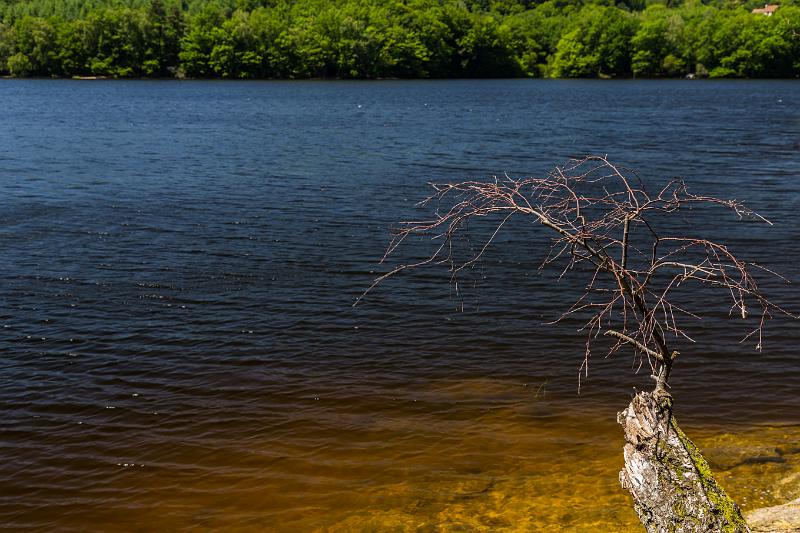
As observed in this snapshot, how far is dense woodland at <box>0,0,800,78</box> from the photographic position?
15250 centimetres

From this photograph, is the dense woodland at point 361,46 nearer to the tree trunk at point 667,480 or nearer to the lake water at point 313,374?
the lake water at point 313,374

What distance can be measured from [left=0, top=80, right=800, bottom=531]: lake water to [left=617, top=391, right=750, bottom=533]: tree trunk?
4030 millimetres

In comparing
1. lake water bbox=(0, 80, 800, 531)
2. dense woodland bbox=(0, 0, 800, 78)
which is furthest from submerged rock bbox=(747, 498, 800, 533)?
dense woodland bbox=(0, 0, 800, 78)

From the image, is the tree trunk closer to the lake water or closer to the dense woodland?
the lake water

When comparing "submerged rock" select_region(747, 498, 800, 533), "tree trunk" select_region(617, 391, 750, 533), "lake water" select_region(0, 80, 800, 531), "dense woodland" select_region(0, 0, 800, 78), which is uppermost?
"dense woodland" select_region(0, 0, 800, 78)

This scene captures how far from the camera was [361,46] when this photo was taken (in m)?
153

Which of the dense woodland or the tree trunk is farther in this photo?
the dense woodland

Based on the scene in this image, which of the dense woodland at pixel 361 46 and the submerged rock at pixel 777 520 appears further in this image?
the dense woodland at pixel 361 46

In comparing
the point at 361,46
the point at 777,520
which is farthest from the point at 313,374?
the point at 361,46

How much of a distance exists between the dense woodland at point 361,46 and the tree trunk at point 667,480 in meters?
152

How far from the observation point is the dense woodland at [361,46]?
15250cm

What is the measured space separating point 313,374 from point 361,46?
143423 mm

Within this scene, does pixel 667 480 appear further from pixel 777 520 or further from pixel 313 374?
pixel 313 374

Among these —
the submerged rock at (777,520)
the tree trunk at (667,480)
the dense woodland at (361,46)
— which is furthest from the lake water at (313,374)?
the dense woodland at (361,46)
